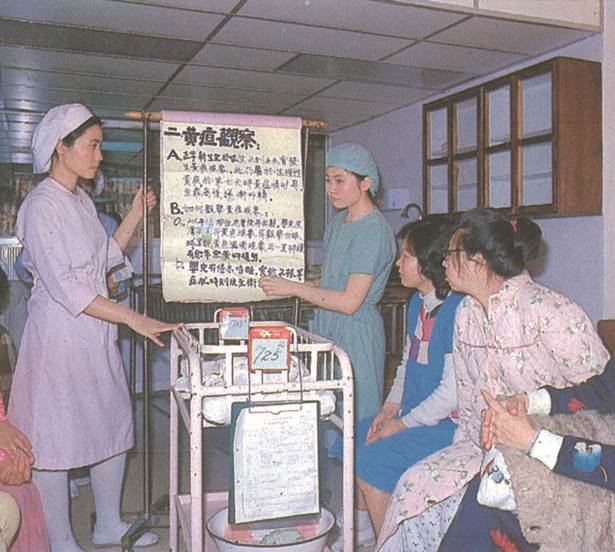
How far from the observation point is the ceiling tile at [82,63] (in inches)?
144

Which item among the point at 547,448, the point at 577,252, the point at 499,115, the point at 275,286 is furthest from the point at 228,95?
the point at 547,448

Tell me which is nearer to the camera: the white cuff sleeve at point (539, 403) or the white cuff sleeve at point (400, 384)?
the white cuff sleeve at point (539, 403)

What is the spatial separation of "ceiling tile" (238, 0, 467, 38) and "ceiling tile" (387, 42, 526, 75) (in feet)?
0.88

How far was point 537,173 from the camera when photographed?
10.5ft

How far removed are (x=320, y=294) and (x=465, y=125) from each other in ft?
5.93

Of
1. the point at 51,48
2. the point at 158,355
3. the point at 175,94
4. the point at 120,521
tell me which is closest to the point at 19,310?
the point at 158,355

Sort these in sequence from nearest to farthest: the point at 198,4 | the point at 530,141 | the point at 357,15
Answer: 1. the point at 198,4
2. the point at 357,15
3. the point at 530,141

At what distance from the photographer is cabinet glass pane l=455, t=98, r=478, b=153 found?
11.8ft

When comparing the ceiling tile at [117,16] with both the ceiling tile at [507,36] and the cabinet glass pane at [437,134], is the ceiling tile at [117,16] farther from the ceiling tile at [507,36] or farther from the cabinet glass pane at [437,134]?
the cabinet glass pane at [437,134]

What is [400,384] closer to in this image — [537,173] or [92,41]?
[537,173]

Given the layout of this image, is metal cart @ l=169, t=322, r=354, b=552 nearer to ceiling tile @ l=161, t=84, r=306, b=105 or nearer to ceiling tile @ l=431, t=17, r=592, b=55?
ceiling tile @ l=431, t=17, r=592, b=55

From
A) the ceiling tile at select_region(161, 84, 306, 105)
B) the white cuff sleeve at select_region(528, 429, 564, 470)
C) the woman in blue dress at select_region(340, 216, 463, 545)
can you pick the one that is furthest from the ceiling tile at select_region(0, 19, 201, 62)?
the white cuff sleeve at select_region(528, 429, 564, 470)

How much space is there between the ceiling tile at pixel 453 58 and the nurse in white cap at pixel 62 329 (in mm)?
1812

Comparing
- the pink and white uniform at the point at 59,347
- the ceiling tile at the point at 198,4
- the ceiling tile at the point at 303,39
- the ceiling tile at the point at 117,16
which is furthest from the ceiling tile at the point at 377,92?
the pink and white uniform at the point at 59,347
